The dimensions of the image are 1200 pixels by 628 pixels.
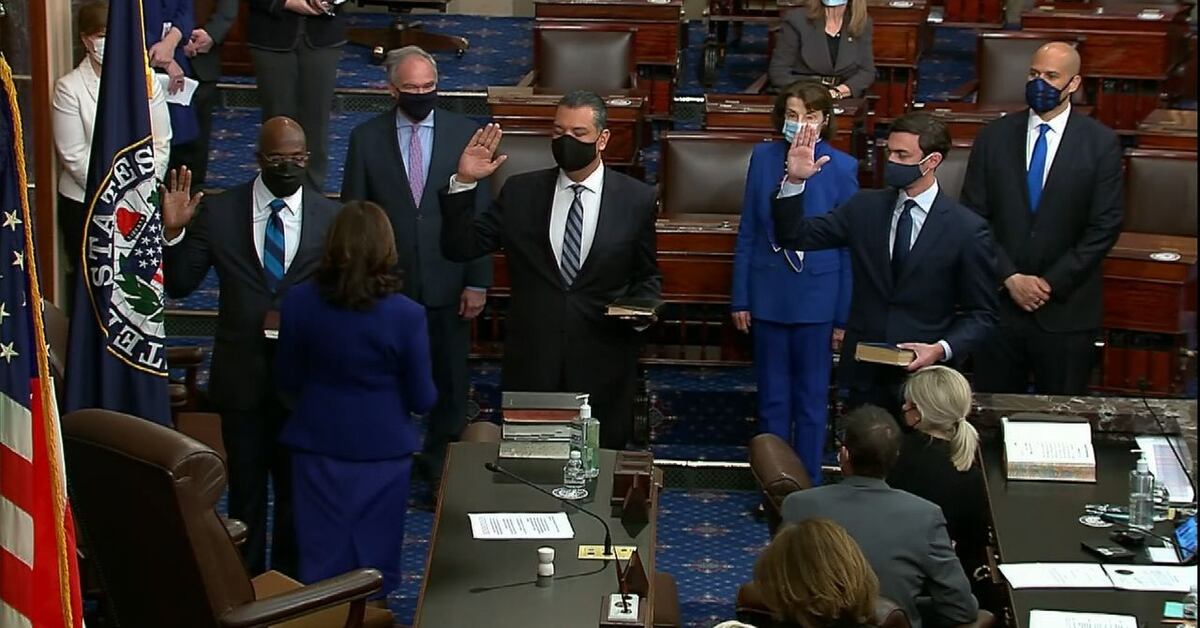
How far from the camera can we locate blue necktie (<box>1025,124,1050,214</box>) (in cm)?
684

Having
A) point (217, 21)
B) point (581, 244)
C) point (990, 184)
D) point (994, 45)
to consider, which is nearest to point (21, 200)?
point (581, 244)

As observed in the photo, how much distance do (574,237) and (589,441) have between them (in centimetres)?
98

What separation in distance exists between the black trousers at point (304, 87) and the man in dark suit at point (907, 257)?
2673 millimetres

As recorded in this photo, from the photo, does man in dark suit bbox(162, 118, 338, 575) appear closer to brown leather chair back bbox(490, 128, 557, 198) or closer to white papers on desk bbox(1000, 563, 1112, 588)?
brown leather chair back bbox(490, 128, 557, 198)

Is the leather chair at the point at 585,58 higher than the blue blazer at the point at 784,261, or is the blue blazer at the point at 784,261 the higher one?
the leather chair at the point at 585,58

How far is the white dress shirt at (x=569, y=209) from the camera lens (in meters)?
6.50

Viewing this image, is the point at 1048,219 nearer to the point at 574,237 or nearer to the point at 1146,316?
the point at 1146,316

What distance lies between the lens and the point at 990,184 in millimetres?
6906

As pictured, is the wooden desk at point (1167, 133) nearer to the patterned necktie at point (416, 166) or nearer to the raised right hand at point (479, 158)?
the raised right hand at point (479, 158)

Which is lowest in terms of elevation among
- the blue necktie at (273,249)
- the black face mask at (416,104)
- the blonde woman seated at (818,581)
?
the blonde woman seated at (818,581)

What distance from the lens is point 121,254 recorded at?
561 centimetres

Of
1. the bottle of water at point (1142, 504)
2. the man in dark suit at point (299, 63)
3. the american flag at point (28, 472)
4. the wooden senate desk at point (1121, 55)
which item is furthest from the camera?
the wooden senate desk at point (1121, 55)

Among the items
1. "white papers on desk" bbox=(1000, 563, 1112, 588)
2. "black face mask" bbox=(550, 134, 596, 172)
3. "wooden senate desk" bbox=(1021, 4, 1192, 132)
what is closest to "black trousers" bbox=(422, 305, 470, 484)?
"black face mask" bbox=(550, 134, 596, 172)

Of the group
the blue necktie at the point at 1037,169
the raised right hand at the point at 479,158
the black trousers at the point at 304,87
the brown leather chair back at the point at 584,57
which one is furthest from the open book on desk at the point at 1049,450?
the brown leather chair back at the point at 584,57
